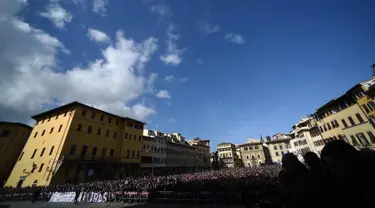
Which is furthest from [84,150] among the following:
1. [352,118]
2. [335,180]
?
[352,118]

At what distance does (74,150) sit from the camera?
23.9 meters

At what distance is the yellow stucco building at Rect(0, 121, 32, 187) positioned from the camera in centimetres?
2920

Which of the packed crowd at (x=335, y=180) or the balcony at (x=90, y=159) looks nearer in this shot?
the packed crowd at (x=335, y=180)

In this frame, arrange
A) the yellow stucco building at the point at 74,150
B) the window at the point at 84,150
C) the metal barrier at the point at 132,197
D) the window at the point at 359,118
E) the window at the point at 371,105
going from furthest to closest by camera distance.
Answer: the window at the point at 84,150 → the yellow stucco building at the point at 74,150 → the window at the point at 359,118 → the window at the point at 371,105 → the metal barrier at the point at 132,197

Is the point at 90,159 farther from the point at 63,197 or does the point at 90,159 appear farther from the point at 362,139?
the point at 362,139

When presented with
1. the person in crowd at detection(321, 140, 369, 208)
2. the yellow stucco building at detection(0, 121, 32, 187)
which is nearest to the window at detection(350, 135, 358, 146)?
the person in crowd at detection(321, 140, 369, 208)

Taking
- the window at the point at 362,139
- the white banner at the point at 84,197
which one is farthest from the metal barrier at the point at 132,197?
the window at the point at 362,139

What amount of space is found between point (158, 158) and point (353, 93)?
4021cm

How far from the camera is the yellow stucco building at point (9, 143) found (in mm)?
29195

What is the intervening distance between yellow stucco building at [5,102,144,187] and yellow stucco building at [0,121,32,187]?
648cm

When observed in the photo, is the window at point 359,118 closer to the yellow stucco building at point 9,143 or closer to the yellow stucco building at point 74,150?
the yellow stucco building at point 74,150

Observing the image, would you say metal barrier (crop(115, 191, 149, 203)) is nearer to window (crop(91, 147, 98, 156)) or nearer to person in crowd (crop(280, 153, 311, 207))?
person in crowd (crop(280, 153, 311, 207))

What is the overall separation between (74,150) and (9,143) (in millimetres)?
19177

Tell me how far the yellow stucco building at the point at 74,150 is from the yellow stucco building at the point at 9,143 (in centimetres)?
648
